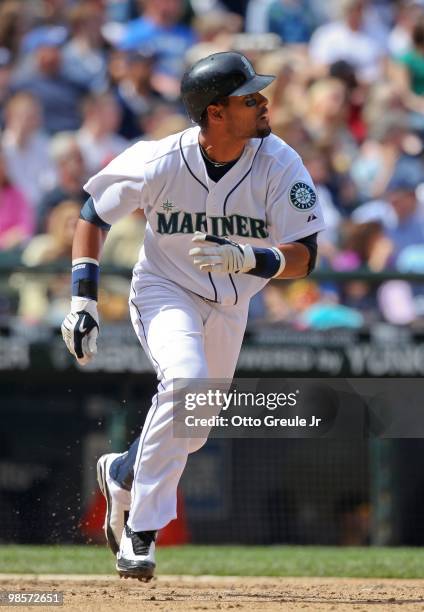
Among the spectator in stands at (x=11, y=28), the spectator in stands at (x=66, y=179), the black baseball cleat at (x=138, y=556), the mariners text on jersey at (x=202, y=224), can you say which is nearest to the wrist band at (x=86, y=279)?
the mariners text on jersey at (x=202, y=224)

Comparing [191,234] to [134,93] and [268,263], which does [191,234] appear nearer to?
[268,263]

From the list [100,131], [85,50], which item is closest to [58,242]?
[100,131]

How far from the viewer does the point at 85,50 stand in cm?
1115

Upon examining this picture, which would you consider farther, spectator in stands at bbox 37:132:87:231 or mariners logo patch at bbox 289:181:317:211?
spectator in stands at bbox 37:132:87:231

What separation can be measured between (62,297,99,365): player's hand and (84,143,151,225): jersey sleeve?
16.3 inches

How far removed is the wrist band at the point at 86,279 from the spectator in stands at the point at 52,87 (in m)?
5.66

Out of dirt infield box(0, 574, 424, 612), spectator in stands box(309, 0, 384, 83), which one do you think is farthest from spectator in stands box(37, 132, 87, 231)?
dirt infield box(0, 574, 424, 612)

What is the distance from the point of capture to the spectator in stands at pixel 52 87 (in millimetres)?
10766

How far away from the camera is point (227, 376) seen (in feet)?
17.7

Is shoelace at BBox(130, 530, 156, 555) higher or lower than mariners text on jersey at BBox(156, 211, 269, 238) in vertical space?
lower

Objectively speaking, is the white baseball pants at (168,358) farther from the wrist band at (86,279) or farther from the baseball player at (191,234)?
the wrist band at (86,279)

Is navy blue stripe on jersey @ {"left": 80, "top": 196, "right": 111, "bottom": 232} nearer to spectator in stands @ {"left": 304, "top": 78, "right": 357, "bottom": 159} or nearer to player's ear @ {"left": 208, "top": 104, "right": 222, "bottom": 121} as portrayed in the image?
player's ear @ {"left": 208, "top": 104, "right": 222, "bottom": 121}

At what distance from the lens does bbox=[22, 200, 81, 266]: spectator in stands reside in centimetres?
873

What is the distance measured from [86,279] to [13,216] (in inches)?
181
